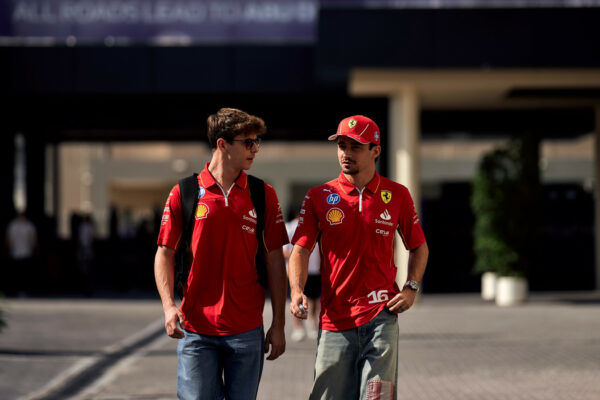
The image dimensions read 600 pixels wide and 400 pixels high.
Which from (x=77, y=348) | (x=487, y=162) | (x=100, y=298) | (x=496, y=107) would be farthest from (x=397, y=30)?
(x=100, y=298)

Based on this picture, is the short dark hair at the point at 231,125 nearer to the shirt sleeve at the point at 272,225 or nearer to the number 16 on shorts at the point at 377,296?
the shirt sleeve at the point at 272,225

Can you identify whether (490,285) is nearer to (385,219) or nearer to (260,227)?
(385,219)

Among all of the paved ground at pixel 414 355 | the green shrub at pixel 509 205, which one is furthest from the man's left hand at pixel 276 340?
the green shrub at pixel 509 205

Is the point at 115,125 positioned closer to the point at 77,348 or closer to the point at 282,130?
the point at 282,130

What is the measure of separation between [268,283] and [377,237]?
584 millimetres

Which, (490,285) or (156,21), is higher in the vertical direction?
(156,21)

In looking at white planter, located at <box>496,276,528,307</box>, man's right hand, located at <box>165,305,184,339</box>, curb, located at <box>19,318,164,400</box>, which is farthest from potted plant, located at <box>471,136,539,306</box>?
man's right hand, located at <box>165,305,184,339</box>

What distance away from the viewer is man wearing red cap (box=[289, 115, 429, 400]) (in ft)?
14.7

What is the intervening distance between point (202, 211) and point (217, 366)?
735 mm

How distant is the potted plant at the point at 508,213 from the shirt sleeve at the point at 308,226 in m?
13.6

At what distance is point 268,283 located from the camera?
4488 mm

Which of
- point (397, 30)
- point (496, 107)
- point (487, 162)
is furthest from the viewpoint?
point (496, 107)

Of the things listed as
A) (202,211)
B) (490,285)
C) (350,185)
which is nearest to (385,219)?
(350,185)

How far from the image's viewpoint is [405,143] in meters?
17.2
